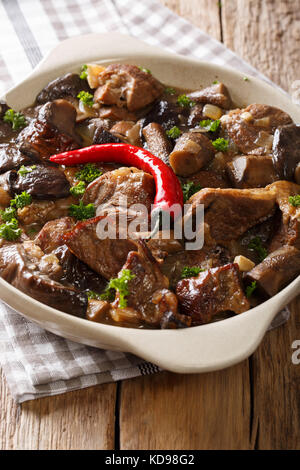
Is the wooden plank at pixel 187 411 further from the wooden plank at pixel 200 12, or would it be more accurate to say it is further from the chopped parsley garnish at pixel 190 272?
the wooden plank at pixel 200 12

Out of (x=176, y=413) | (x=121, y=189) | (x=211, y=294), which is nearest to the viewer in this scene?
(x=176, y=413)

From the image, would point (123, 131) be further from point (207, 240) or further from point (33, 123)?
point (207, 240)

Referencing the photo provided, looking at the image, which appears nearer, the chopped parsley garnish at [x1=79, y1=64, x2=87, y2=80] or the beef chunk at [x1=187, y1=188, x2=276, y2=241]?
the beef chunk at [x1=187, y1=188, x2=276, y2=241]

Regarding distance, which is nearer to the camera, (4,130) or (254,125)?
(254,125)

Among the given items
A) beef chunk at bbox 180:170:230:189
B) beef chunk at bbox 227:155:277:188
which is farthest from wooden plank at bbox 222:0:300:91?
beef chunk at bbox 180:170:230:189

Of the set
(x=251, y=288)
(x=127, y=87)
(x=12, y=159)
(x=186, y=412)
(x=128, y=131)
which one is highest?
(x=127, y=87)

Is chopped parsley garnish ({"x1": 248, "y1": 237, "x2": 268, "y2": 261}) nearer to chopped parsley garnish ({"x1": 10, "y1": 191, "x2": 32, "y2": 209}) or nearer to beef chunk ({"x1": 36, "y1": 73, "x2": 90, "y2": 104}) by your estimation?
chopped parsley garnish ({"x1": 10, "y1": 191, "x2": 32, "y2": 209})

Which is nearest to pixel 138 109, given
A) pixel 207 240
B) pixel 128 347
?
pixel 207 240

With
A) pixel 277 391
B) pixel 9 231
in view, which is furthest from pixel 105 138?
pixel 277 391

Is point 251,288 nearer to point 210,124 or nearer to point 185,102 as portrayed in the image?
point 210,124
